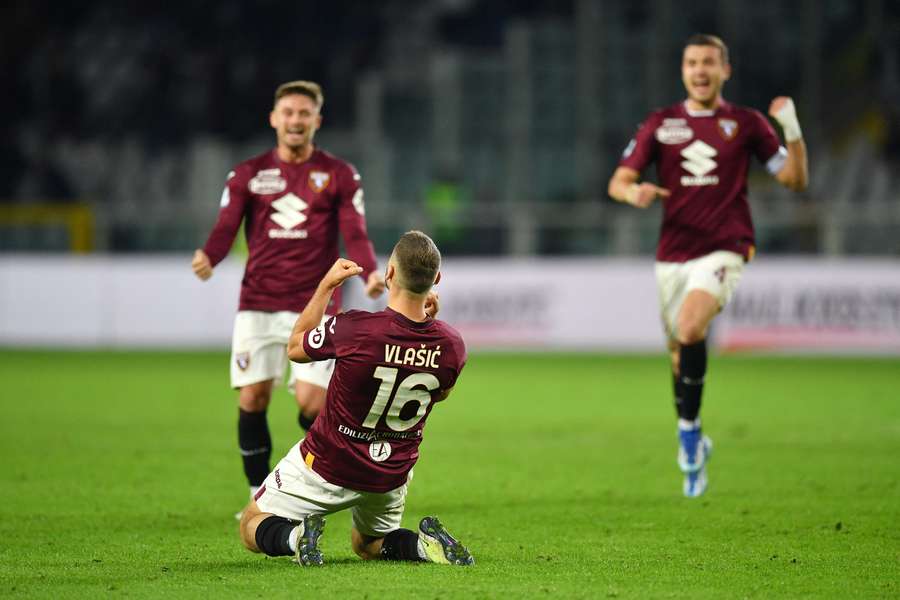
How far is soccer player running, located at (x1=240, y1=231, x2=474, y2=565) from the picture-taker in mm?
5520

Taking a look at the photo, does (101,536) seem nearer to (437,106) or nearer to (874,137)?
(874,137)

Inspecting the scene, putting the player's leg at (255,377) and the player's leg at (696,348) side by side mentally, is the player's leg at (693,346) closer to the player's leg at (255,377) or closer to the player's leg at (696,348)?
the player's leg at (696,348)

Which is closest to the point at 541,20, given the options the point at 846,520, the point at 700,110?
the point at 700,110

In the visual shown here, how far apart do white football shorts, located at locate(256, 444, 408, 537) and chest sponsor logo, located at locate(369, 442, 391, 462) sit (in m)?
0.16

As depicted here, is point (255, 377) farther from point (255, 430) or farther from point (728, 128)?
point (728, 128)

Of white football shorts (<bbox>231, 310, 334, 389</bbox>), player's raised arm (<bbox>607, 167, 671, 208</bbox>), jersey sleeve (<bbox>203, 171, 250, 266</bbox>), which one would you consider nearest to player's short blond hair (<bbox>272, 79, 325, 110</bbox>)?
jersey sleeve (<bbox>203, 171, 250, 266</bbox>)

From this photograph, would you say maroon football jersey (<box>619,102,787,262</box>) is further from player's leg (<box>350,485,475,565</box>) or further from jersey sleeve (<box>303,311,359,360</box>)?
jersey sleeve (<box>303,311,359,360</box>)

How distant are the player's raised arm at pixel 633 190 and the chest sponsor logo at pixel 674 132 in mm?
264

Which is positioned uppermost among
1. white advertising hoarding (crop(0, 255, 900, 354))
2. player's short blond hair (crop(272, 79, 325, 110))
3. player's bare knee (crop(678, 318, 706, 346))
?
player's short blond hair (crop(272, 79, 325, 110))

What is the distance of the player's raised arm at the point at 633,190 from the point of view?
7.65 meters

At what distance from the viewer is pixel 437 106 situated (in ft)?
91.5

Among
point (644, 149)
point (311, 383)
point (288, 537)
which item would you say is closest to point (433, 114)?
point (644, 149)

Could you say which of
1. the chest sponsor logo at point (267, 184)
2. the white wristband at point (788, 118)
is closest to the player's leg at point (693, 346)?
the white wristband at point (788, 118)

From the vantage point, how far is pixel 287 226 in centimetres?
753
